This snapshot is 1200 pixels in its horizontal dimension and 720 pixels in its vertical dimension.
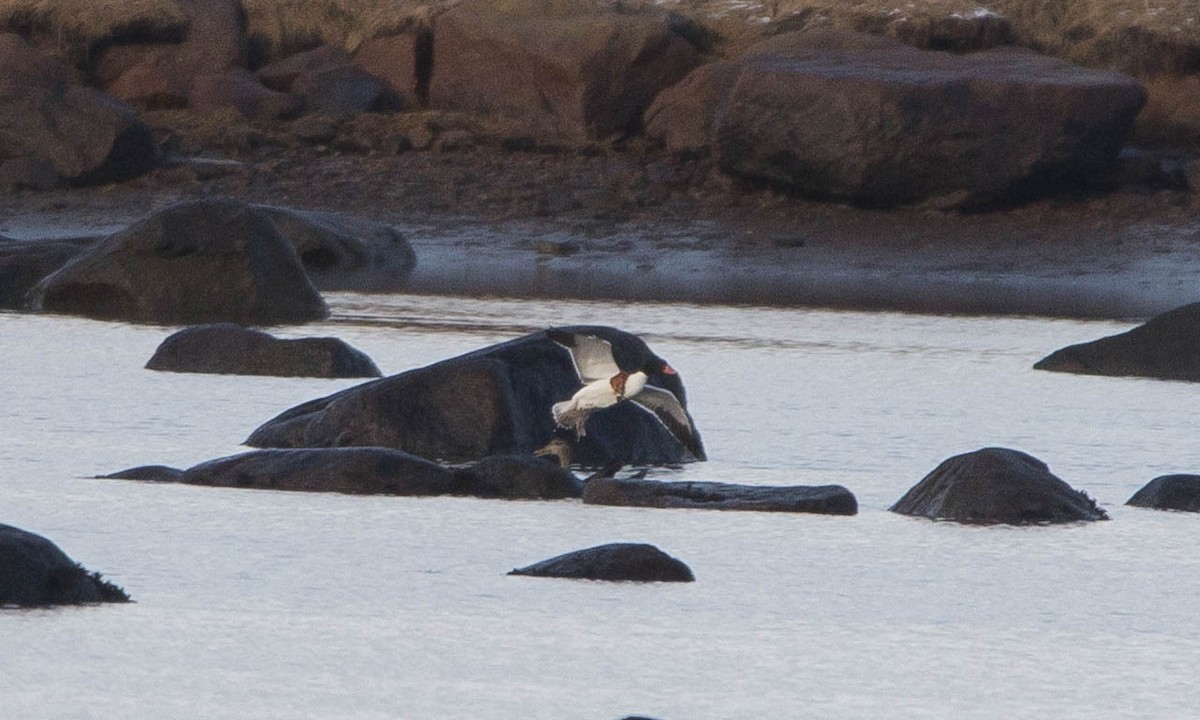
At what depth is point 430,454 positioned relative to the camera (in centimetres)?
866

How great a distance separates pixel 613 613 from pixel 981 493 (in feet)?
6.08

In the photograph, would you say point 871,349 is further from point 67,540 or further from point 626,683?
point 626,683

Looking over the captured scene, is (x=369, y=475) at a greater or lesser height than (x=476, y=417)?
lesser

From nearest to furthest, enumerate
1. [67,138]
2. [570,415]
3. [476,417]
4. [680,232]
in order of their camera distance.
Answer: [570,415]
[476,417]
[680,232]
[67,138]

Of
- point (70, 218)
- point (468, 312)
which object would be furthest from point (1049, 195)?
point (70, 218)

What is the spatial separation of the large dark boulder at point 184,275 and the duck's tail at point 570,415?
572 cm

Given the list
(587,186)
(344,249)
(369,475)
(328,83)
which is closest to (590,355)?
(369,475)

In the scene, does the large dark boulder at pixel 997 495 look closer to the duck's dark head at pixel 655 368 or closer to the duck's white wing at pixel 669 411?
the duck's white wing at pixel 669 411

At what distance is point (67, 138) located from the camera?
21.3 meters

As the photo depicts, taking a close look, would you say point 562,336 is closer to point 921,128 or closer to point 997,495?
point 997,495

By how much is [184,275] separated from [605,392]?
243 inches

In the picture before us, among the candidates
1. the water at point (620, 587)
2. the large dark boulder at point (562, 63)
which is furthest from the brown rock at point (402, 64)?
the water at point (620, 587)

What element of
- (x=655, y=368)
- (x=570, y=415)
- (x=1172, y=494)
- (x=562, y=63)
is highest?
(x=562, y=63)

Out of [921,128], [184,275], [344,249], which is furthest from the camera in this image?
[921,128]
